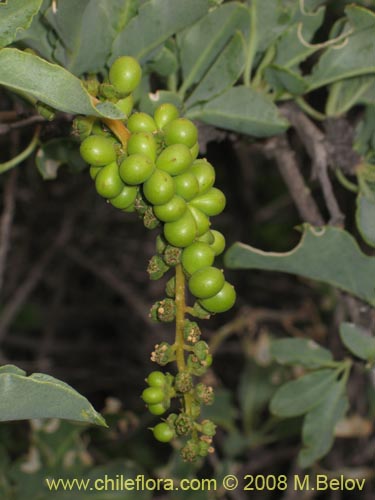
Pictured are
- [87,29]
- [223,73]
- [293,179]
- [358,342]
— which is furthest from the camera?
[293,179]

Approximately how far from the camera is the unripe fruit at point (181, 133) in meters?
0.95

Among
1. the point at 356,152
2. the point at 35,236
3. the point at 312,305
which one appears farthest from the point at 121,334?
the point at 356,152

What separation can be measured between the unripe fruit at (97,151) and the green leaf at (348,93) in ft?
2.22

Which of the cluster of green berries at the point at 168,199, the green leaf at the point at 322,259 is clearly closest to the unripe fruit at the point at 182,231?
the cluster of green berries at the point at 168,199

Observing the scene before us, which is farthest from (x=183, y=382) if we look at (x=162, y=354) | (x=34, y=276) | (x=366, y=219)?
(x=34, y=276)

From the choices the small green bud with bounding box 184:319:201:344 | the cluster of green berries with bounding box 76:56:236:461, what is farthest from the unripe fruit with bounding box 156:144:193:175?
the small green bud with bounding box 184:319:201:344

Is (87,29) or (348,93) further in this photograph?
(348,93)

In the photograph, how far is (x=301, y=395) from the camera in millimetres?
1508

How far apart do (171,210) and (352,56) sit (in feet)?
1.97

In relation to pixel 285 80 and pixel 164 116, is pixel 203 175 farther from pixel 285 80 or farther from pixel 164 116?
pixel 285 80

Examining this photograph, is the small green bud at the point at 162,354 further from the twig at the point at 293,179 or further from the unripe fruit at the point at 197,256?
the twig at the point at 293,179

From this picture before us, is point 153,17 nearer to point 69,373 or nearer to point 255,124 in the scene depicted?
point 255,124

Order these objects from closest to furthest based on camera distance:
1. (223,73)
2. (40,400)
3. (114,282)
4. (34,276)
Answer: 1. (40,400)
2. (223,73)
3. (34,276)
4. (114,282)

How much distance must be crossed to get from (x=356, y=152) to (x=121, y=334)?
2135 millimetres
